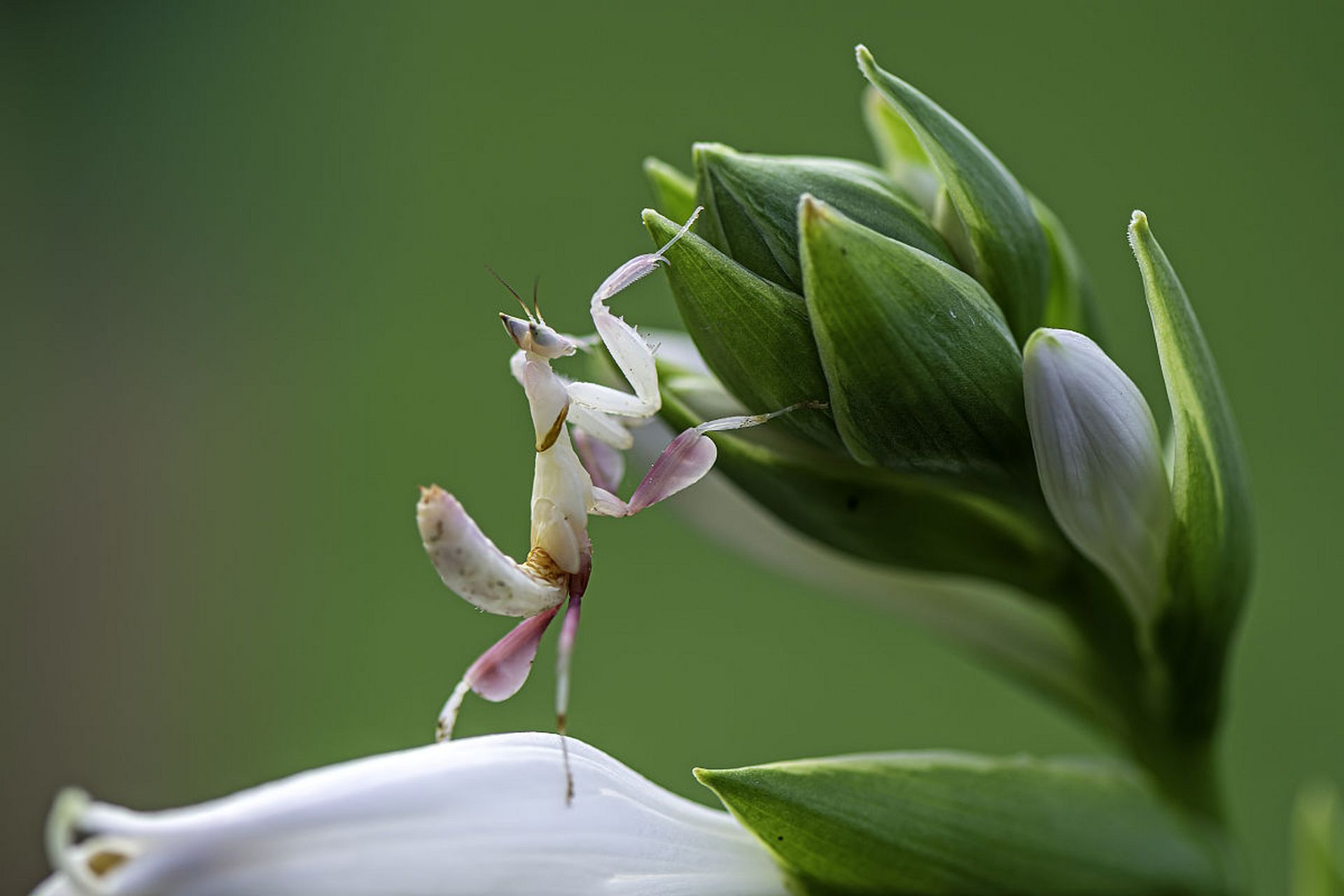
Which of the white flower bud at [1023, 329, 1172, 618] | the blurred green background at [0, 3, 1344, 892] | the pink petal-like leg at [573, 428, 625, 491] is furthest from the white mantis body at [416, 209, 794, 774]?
the blurred green background at [0, 3, 1344, 892]

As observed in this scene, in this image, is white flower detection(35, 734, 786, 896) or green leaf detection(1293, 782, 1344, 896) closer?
white flower detection(35, 734, 786, 896)

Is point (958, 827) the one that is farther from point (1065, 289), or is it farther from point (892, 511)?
point (1065, 289)

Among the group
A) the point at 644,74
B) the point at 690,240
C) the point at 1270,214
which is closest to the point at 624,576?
the point at 644,74

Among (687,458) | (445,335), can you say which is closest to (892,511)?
(687,458)

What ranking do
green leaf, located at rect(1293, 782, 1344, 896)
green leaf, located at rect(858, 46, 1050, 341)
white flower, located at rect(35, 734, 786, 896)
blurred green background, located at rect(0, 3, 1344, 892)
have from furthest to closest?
blurred green background, located at rect(0, 3, 1344, 892)
green leaf, located at rect(1293, 782, 1344, 896)
green leaf, located at rect(858, 46, 1050, 341)
white flower, located at rect(35, 734, 786, 896)

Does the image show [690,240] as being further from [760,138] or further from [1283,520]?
[760,138]

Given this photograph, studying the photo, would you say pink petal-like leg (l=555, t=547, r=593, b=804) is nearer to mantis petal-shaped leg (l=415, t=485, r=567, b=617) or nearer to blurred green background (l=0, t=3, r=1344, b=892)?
mantis petal-shaped leg (l=415, t=485, r=567, b=617)

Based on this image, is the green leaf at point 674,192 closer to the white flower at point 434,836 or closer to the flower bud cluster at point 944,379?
the flower bud cluster at point 944,379
